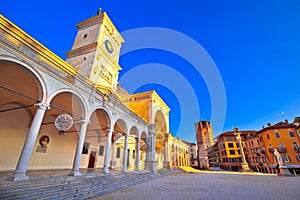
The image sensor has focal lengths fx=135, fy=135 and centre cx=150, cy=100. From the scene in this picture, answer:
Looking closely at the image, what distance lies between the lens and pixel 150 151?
1664 centimetres

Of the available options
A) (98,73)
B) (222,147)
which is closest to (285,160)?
(222,147)

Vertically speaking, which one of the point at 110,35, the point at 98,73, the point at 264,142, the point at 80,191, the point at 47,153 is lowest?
the point at 80,191

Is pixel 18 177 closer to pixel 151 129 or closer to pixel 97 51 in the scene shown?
pixel 97 51

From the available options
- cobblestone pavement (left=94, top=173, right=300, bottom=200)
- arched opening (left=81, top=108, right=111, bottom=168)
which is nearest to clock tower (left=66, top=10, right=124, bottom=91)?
arched opening (left=81, top=108, right=111, bottom=168)

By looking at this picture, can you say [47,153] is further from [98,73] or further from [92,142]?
[98,73]

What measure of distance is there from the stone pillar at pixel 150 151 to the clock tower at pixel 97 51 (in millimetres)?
7417

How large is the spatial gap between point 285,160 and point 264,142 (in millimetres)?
4830

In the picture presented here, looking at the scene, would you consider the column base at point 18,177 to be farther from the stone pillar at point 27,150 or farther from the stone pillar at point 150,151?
the stone pillar at point 150,151

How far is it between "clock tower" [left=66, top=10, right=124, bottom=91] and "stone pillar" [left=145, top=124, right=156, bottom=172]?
7.42 metres

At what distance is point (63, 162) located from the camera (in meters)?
11.5

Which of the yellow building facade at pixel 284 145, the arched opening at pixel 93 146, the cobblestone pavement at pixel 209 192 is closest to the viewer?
the cobblestone pavement at pixel 209 192

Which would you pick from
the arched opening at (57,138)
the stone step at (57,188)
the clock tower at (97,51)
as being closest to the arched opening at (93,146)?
the arched opening at (57,138)

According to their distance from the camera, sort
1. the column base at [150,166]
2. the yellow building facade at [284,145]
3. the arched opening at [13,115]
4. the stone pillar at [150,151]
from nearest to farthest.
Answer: the arched opening at [13,115], the column base at [150,166], the stone pillar at [150,151], the yellow building facade at [284,145]

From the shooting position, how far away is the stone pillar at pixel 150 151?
1537cm
